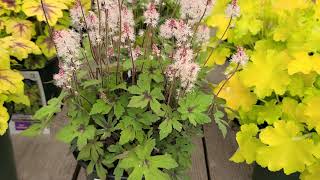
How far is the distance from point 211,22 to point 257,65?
0.90 feet

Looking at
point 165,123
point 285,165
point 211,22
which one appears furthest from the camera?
point 211,22

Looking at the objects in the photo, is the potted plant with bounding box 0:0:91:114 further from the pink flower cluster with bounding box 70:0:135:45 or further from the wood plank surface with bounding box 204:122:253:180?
the wood plank surface with bounding box 204:122:253:180

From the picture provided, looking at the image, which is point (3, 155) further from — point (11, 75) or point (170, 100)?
point (170, 100)

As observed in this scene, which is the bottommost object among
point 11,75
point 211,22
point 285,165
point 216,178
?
point 216,178

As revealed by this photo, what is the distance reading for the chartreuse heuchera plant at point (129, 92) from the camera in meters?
0.78

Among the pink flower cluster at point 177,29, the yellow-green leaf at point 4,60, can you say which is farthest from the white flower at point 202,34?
the yellow-green leaf at point 4,60

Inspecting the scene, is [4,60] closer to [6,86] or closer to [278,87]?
[6,86]

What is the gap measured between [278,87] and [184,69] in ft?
1.19

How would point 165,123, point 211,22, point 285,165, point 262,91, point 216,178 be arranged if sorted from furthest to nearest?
point 211,22 → point 216,178 → point 262,91 → point 285,165 → point 165,123

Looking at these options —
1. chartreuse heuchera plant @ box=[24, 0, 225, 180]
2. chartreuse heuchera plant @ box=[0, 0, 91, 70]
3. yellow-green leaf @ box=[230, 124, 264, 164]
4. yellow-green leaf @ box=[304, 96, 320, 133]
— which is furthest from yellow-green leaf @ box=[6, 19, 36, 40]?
yellow-green leaf @ box=[304, 96, 320, 133]

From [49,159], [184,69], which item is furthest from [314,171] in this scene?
[49,159]

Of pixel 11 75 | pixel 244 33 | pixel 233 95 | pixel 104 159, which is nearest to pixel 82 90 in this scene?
pixel 104 159

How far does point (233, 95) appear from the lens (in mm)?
1105

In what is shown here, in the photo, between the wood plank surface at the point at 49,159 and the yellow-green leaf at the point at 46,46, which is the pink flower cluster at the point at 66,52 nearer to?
the wood plank surface at the point at 49,159
